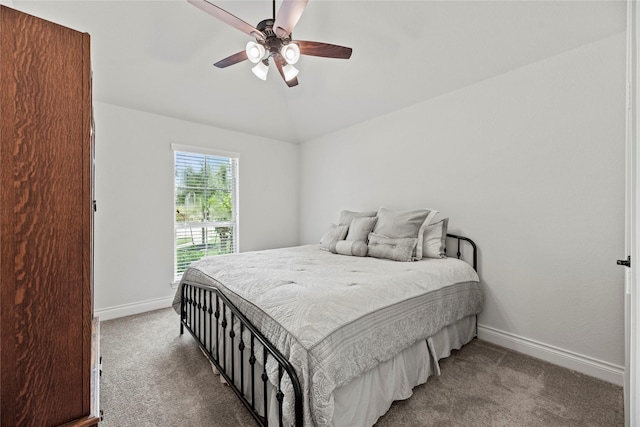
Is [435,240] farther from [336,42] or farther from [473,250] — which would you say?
[336,42]

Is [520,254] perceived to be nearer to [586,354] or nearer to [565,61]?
[586,354]

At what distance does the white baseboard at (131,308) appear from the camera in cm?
311

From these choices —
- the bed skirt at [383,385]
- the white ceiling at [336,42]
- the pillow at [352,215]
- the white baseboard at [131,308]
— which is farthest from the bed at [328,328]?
the white ceiling at [336,42]

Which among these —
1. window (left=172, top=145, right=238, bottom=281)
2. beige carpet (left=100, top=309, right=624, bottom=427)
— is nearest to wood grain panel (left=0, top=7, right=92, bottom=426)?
beige carpet (left=100, top=309, right=624, bottom=427)

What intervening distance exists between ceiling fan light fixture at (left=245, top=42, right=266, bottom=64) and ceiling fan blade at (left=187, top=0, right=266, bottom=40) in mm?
74

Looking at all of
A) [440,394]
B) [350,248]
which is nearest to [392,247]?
[350,248]

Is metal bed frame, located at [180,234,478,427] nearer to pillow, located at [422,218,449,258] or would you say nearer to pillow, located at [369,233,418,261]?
pillow, located at [422,218,449,258]

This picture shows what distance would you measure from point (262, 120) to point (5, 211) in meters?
3.84

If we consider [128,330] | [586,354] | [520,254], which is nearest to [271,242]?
[128,330]

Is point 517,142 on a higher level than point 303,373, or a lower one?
higher

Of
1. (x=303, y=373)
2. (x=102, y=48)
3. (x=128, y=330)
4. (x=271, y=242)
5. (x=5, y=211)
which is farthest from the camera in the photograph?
(x=271, y=242)

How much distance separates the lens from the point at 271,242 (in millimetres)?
4633

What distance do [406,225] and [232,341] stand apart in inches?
70.9

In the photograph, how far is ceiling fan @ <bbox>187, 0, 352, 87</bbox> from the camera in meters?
1.80
